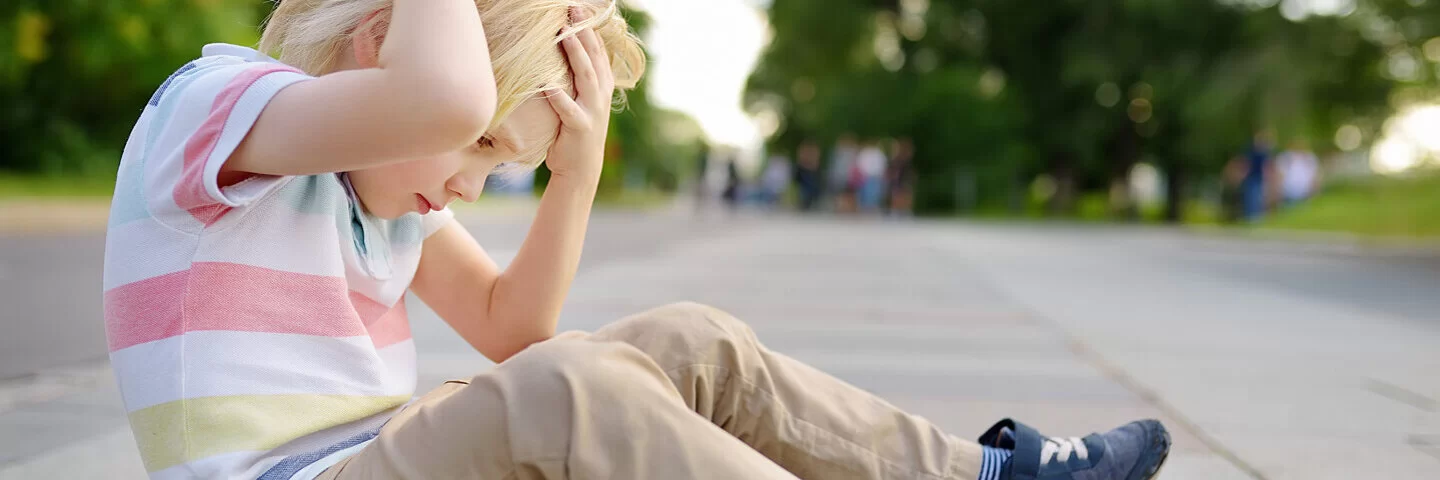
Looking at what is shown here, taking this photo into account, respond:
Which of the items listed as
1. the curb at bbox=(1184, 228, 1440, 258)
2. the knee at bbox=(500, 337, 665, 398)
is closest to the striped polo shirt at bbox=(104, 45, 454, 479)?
the knee at bbox=(500, 337, 665, 398)

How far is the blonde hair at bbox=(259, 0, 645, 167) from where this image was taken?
1.44 metres

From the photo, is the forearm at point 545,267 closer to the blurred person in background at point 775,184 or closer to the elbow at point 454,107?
the elbow at point 454,107

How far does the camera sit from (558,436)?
4.38ft

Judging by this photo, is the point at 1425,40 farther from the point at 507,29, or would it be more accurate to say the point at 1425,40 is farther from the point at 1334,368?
the point at 507,29

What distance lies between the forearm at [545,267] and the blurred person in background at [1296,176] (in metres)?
18.7

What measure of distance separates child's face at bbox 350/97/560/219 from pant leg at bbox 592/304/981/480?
0.28 meters

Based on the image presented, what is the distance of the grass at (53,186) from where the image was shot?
550 inches

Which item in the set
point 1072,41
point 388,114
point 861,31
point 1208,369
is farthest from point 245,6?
point 388,114

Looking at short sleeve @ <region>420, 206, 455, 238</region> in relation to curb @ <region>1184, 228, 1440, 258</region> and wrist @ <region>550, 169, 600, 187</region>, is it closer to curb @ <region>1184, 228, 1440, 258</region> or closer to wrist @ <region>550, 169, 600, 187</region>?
wrist @ <region>550, 169, 600, 187</region>

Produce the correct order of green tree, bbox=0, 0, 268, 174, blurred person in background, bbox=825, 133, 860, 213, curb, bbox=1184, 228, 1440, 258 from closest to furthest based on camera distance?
curb, bbox=1184, 228, 1440, 258 → green tree, bbox=0, 0, 268, 174 → blurred person in background, bbox=825, 133, 860, 213

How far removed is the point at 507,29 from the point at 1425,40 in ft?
31.5

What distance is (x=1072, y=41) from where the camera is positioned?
2341 centimetres

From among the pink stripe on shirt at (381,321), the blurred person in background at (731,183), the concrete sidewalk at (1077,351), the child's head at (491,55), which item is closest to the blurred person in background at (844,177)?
the blurred person in background at (731,183)

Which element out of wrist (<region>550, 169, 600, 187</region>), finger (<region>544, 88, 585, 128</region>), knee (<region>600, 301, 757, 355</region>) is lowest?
knee (<region>600, 301, 757, 355</region>)
